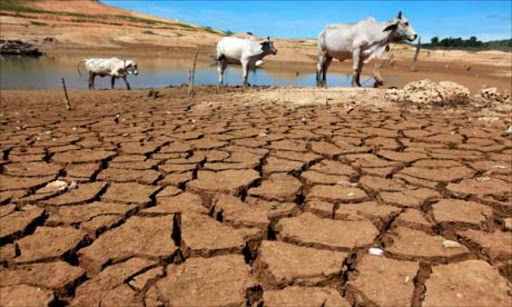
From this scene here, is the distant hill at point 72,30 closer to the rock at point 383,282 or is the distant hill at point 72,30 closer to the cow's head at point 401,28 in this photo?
the cow's head at point 401,28

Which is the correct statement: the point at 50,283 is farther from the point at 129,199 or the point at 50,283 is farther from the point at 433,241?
the point at 433,241

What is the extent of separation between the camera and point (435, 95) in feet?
18.3

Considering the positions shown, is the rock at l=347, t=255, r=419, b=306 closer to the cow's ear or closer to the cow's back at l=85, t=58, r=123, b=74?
the cow's ear

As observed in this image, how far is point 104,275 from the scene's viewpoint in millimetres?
1382

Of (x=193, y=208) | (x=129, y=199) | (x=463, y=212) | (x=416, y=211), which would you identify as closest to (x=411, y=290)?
(x=416, y=211)

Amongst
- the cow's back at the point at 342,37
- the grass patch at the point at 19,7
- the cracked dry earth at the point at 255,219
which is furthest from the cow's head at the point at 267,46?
the grass patch at the point at 19,7

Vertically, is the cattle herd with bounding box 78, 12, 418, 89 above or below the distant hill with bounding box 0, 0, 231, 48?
below

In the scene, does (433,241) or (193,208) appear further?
(193,208)

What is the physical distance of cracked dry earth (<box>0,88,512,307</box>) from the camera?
133 cm

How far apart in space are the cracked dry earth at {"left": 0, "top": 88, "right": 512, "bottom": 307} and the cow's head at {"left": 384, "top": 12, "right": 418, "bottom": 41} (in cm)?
406

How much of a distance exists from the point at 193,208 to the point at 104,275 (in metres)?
0.64

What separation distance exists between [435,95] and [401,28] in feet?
6.92

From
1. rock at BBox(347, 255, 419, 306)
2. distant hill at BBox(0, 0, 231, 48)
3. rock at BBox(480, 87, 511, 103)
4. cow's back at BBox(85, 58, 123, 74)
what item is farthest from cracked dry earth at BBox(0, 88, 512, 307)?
distant hill at BBox(0, 0, 231, 48)

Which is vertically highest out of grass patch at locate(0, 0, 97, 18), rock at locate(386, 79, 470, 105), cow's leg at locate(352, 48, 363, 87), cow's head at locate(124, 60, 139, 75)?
grass patch at locate(0, 0, 97, 18)
